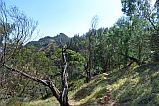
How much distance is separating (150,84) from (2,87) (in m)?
11.6

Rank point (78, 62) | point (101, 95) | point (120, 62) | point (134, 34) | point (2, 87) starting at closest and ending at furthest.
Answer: point (2, 87) < point (101, 95) < point (134, 34) < point (120, 62) < point (78, 62)

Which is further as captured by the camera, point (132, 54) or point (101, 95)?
point (132, 54)

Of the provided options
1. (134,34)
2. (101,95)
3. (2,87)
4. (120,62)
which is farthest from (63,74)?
(120,62)

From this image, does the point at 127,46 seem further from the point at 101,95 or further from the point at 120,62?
the point at 101,95

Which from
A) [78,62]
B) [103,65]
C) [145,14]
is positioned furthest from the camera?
[103,65]

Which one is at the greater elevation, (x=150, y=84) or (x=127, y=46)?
(x=127, y=46)

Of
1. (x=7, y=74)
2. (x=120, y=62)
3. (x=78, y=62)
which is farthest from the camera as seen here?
(x=78, y=62)

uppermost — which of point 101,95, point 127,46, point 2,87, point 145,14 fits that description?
point 145,14

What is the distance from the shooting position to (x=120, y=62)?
160ft

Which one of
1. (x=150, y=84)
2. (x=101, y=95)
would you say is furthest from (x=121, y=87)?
(x=150, y=84)

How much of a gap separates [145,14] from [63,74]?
748 inches

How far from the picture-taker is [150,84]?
22250 mm

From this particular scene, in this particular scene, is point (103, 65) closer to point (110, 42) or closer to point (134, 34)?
point (110, 42)

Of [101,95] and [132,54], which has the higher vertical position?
[132,54]
